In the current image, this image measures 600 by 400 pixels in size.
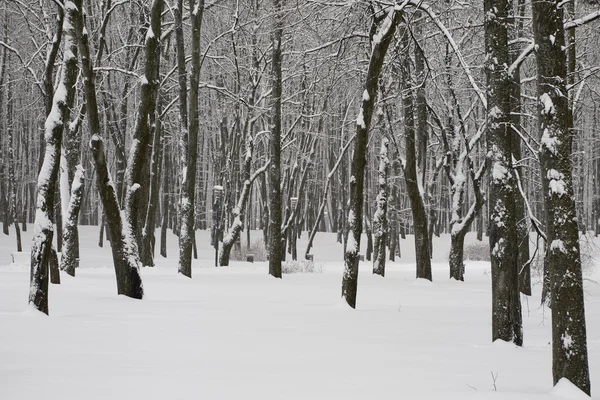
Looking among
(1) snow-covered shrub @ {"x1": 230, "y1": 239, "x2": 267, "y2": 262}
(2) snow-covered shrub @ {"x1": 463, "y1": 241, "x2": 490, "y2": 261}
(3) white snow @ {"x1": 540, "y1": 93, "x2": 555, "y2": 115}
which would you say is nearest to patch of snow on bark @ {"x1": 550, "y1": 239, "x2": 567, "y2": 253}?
(3) white snow @ {"x1": 540, "y1": 93, "x2": 555, "y2": 115}

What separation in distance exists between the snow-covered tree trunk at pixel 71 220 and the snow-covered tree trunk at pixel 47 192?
21.9 ft

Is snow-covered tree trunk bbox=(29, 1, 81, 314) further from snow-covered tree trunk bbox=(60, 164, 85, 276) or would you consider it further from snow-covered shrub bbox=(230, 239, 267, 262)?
snow-covered shrub bbox=(230, 239, 267, 262)

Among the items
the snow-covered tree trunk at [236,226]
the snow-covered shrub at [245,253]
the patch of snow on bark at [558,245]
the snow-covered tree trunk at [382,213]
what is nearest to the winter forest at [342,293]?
the patch of snow on bark at [558,245]

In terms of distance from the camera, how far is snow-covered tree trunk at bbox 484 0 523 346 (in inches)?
320

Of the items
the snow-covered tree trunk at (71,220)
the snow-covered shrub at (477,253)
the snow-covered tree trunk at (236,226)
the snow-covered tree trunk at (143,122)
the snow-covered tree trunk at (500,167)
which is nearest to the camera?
the snow-covered tree trunk at (500,167)

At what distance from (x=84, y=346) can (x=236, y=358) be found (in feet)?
5.54

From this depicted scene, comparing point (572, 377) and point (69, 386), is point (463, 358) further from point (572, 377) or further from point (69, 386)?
point (69, 386)

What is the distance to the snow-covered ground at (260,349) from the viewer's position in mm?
5562

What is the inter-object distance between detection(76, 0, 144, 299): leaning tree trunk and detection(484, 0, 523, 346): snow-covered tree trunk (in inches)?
253

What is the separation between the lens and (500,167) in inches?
318

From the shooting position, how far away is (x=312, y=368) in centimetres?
653

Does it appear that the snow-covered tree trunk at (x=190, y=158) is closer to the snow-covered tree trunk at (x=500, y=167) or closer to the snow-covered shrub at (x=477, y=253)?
→ the snow-covered tree trunk at (x=500, y=167)

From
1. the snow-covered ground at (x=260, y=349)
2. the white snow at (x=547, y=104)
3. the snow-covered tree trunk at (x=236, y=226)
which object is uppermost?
the white snow at (x=547, y=104)

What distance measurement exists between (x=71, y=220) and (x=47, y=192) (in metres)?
7.52
